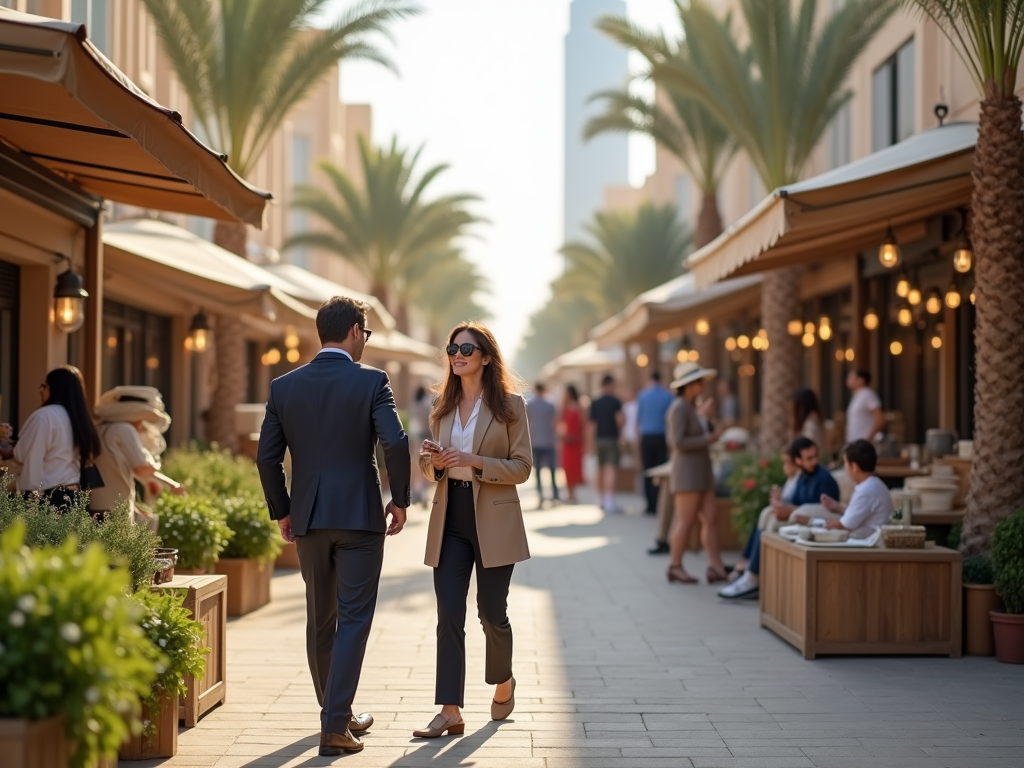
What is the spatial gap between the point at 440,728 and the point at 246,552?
394 centimetres

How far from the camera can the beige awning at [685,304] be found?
661 inches

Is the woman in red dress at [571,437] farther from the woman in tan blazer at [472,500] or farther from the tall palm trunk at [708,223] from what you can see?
the woman in tan blazer at [472,500]

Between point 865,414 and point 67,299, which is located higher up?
point 67,299

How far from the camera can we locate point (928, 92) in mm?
14719

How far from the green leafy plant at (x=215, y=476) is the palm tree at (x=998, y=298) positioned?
5608 mm

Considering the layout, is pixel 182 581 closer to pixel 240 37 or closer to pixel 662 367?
pixel 240 37

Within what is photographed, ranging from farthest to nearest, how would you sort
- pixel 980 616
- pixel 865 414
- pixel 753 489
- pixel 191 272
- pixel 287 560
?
pixel 865 414 → pixel 287 560 → pixel 191 272 → pixel 753 489 → pixel 980 616

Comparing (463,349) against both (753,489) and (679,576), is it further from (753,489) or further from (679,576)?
(753,489)

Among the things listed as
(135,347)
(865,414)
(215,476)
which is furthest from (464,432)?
(135,347)

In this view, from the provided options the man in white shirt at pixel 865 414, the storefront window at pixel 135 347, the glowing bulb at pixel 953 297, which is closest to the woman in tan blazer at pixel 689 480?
the man in white shirt at pixel 865 414

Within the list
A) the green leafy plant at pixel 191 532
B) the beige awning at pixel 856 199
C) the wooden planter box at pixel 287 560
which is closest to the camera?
the green leafy plant at pixel 191 532

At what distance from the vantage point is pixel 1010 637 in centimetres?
762

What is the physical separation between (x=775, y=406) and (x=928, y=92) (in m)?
3.97

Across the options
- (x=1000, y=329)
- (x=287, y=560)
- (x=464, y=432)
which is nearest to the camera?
(x=464, y=432)
